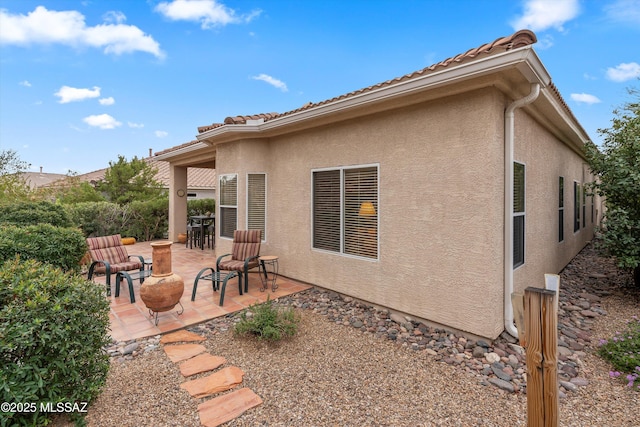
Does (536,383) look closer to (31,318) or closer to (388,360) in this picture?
(388,360)

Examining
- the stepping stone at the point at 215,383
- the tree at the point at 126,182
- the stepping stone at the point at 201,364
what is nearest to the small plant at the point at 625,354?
the stepping stone at the point at 215,383

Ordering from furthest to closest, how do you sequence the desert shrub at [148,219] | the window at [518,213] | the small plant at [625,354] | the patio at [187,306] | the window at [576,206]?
the desert shrub at [148,219] < the window at [576,206] < the window at [518,213] < the patio at [187,306] < the small plant at [625,354]

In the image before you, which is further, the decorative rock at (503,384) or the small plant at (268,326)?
the small plant at (268,326)

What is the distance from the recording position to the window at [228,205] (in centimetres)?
769

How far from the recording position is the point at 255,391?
10.2 ft

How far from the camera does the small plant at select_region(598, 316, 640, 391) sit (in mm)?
3355

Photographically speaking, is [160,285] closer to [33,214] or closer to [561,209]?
[33,214]

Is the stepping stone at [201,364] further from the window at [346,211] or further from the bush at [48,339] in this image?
the window at [346,211]

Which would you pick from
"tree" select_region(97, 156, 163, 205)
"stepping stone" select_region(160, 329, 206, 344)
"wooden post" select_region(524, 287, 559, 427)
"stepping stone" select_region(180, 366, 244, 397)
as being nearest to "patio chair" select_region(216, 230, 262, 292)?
"stepping stone" select_region(160, 329, 206, 344)

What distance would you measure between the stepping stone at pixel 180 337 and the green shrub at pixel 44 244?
113 inches

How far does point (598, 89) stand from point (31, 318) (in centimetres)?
2221

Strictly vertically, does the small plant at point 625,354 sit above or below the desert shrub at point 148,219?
below

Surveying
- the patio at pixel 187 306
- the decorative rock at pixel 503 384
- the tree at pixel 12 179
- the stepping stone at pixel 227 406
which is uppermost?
the tree at pixel 12 179

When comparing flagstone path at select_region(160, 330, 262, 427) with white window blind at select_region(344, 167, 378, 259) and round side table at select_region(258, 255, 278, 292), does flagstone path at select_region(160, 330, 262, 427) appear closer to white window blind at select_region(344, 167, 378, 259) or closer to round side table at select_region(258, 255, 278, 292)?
round side table at select_region(258, 255, 278, 292)
